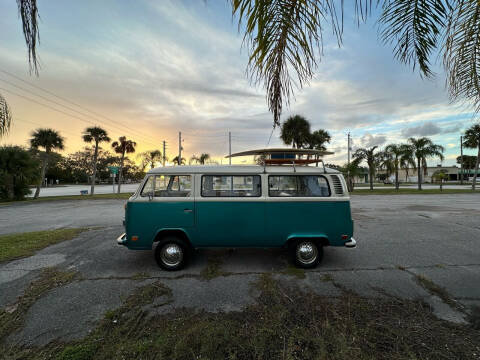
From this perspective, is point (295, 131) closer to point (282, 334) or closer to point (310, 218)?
point (310, 218)

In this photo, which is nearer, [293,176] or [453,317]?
[453,317]

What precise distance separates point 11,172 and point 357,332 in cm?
3008

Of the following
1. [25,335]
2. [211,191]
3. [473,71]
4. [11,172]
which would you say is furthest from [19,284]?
[11,172]

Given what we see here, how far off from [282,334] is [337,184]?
2.79 metres

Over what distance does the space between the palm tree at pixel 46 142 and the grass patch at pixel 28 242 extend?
69.8ft

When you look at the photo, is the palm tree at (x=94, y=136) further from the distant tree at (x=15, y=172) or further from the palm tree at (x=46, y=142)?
the distant tree at (x=15, y=172)

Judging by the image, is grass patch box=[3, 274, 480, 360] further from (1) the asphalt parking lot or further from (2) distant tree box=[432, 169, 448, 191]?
(2) distant tree box=[432, 169, 448, 191]

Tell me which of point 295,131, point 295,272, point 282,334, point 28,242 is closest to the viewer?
point 282,334

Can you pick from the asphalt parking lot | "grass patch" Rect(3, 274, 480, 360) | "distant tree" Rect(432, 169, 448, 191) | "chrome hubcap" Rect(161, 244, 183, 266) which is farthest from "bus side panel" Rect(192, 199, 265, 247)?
"distant tree" Rect(432, 169, 448, 191)

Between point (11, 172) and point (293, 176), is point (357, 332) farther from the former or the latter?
point (11, 172)

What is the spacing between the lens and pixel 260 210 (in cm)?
367

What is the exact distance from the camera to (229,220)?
367 centimetres

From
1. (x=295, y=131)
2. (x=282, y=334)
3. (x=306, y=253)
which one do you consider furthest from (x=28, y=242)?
(x=295, y=131)

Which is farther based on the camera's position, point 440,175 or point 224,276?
point 440,175
